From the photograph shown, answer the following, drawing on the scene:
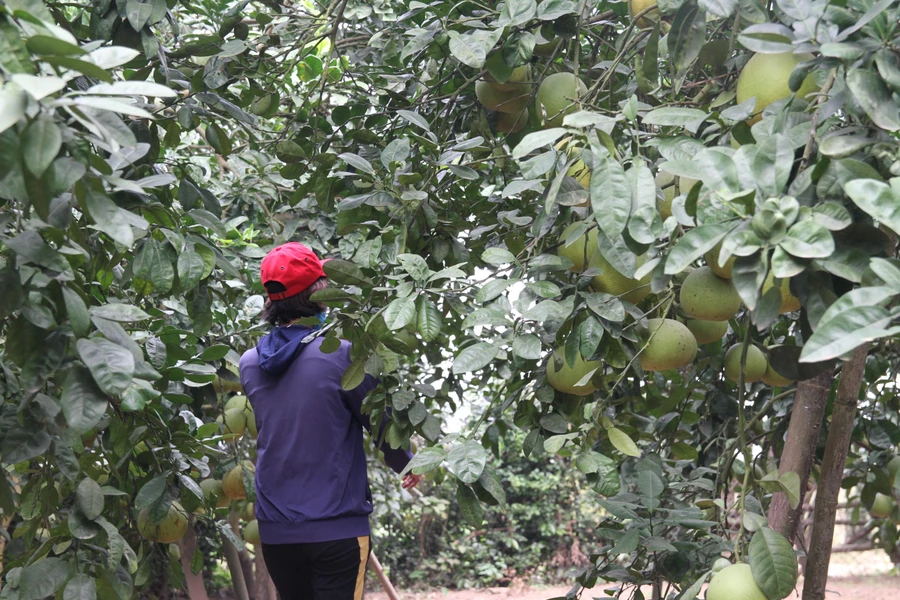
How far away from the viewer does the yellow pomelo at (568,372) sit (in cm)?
165

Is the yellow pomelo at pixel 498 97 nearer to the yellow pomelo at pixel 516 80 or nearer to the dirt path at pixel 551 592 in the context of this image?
the yellow pomelo at pixel 516 80

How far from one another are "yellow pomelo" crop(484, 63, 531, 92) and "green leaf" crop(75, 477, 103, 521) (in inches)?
47.6

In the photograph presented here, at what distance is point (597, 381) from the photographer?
167 centimetres

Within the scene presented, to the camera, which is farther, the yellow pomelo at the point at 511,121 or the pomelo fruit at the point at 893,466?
the pomelo fruit at the point at 893,466

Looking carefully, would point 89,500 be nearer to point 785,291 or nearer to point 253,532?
point 785,291

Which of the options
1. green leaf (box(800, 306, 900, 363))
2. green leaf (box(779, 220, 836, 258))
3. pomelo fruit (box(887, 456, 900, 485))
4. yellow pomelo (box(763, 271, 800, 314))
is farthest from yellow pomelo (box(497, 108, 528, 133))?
pomelo fruit (box(887, 456, 900, 485))

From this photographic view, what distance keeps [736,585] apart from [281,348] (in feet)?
4.74

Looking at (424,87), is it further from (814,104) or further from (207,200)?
(814,104)

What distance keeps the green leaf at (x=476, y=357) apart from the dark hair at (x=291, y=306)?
98 centimetres

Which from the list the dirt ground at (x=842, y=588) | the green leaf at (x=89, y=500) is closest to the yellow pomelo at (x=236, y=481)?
the green leaf at (x=89, y=500)

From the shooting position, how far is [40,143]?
0.89 meters

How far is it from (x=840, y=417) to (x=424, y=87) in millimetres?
1341

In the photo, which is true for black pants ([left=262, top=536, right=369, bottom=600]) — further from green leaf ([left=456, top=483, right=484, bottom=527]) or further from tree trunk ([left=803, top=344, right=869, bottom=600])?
tree trunk ([left=803, top=344, right=869, bottom=600])

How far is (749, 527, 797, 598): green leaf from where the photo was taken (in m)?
1.22
